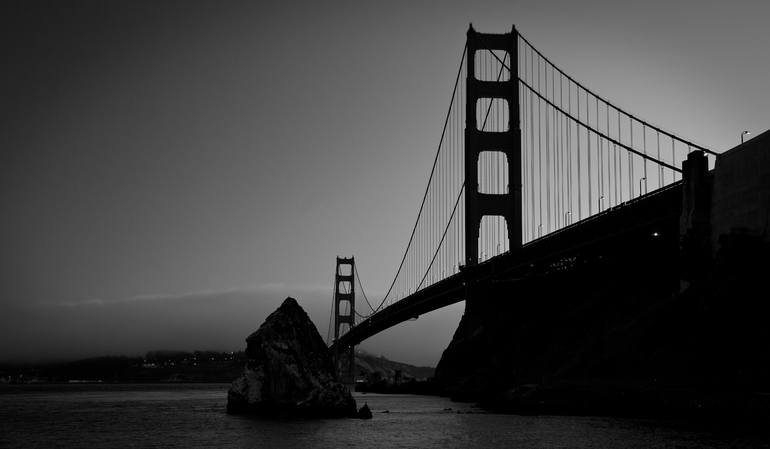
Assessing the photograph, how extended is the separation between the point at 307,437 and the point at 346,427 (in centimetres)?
460

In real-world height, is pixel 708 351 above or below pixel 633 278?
below

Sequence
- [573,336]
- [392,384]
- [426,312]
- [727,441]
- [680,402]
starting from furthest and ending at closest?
[392,384] → [426,312] → [573,336] → [680,402] → [727,441]

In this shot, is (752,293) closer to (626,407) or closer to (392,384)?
(626,407)

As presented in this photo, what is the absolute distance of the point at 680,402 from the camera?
38000 mm

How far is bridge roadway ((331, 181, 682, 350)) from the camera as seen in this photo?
55.6m

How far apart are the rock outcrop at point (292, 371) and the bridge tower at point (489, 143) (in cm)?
3564

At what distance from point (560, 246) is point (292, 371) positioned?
101 ft

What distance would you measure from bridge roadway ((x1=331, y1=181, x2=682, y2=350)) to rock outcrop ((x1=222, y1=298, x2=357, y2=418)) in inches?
934

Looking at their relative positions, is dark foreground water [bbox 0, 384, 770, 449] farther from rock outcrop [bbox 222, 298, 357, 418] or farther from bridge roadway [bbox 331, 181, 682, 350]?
bridge roadway [bbox 331, 181, 682, 350]

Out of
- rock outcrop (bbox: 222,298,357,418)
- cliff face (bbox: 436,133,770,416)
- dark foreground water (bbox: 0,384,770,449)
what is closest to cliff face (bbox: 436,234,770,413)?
cliff face (bbox: 436,133,770,416)

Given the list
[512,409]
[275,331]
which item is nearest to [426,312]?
[512,409]

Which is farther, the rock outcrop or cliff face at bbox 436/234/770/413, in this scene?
the rock outcrop

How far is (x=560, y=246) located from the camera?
66562 millimetres

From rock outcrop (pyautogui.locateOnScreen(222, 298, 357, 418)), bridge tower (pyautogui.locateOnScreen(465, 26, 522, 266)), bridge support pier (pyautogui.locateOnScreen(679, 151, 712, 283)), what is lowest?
rock outcrop (pyautogui.locateOnScreen(222, 298, 357, 418))
